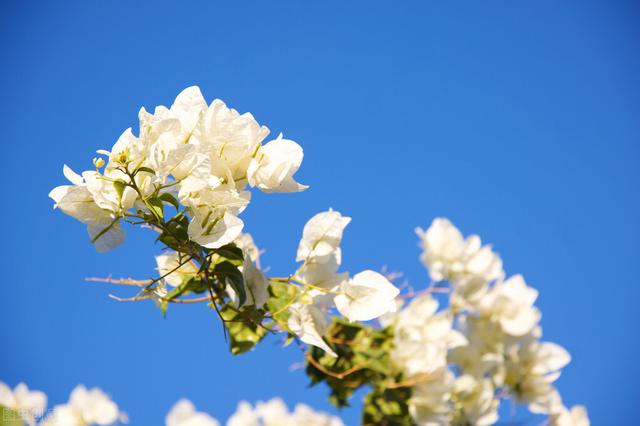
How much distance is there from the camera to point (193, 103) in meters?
Answer: 0.67

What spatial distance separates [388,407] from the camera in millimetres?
1424

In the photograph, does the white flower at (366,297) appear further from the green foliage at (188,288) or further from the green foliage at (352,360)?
the green foliage at (352,360)

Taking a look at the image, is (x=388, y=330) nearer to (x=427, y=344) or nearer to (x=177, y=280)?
(x=427, y=344)

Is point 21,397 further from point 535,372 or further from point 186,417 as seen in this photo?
point 535,372

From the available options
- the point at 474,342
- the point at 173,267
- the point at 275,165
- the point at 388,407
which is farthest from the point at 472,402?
the point at 275,165

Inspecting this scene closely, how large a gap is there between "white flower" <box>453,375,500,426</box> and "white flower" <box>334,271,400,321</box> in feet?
3.10

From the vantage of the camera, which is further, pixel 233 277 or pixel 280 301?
pixel 280 301

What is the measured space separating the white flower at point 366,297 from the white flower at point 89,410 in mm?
803

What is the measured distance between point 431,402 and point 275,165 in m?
0.95

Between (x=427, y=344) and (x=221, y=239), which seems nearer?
(x=221, y=239)

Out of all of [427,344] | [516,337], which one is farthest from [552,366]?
[427,344]

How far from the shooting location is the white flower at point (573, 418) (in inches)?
62.8

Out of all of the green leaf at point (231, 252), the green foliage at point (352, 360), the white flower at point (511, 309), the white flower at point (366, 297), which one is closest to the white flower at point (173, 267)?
the green leaf at point (231, 252)

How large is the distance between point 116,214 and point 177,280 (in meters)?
0.32
